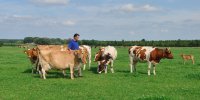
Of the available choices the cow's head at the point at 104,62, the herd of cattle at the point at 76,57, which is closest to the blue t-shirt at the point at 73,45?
the herd of cattle at the point at 76,57

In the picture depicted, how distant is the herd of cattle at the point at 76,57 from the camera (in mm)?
21578

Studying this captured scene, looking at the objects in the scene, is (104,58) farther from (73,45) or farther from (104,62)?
(73,45)

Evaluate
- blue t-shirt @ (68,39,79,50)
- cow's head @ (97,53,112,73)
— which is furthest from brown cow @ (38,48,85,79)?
cow's head @ (97,53,112,73)

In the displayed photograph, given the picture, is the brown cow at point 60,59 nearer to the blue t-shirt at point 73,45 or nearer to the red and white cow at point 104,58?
the blue t-shirt at point 73,45

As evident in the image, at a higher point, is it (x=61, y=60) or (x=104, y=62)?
(x=61, y=60)

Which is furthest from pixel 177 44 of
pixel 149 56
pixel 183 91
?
pixel 183 91

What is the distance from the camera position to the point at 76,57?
2180cm

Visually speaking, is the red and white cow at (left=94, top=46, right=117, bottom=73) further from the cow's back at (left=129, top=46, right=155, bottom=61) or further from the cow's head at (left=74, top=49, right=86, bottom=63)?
the cow's head at (left=74, top=49, right=86, bottom=63)

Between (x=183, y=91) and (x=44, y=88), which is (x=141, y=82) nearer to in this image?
(x=183, y=91)

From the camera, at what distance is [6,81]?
19.9 metres

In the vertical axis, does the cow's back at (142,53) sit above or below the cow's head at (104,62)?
above

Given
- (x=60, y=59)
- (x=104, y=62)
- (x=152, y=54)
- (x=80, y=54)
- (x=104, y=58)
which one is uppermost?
(x=80, y=54)

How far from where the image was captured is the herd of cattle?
2158 centimetres

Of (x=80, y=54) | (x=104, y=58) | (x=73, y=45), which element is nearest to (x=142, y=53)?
(x=104, y=58)
